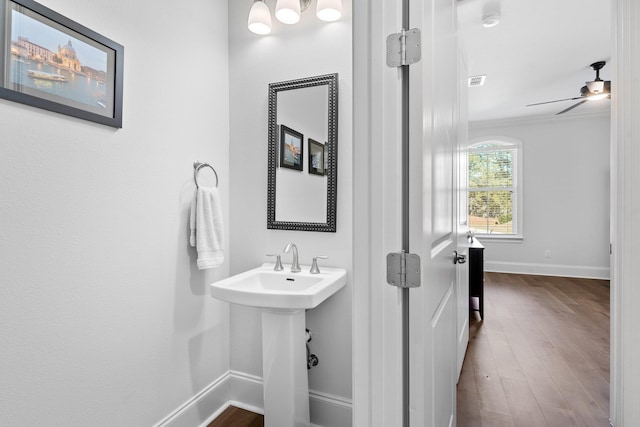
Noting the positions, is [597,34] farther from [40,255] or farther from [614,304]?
[40,255]

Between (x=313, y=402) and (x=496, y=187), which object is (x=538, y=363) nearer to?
(x=313, y=402)

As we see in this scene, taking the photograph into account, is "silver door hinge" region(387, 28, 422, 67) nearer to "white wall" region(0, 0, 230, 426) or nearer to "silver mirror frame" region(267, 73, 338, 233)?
"silver mirror frame" region(267, 73, 338, 233)

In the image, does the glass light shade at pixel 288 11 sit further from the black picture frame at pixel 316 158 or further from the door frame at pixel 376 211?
the door frame at pixel 376 211

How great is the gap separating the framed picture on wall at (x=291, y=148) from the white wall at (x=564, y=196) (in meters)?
4.83

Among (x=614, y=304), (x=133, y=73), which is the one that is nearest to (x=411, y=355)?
(x=614, y=304)

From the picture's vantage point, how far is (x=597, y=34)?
268 cm

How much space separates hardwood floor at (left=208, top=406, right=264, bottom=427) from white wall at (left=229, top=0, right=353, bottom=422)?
0.22 metres

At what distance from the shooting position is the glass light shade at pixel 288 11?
5.87ft

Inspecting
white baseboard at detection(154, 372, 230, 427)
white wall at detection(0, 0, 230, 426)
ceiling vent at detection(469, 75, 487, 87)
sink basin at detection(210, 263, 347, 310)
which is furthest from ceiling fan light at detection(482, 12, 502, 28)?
white baseboard at detection(154, 372, 230, 427)

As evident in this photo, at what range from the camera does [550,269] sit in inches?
209

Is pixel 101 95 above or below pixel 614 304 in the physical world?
above

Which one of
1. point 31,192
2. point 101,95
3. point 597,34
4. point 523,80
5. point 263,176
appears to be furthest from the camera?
point 523,80

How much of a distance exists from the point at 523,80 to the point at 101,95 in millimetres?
4084

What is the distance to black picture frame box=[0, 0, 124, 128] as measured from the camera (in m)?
1.07
